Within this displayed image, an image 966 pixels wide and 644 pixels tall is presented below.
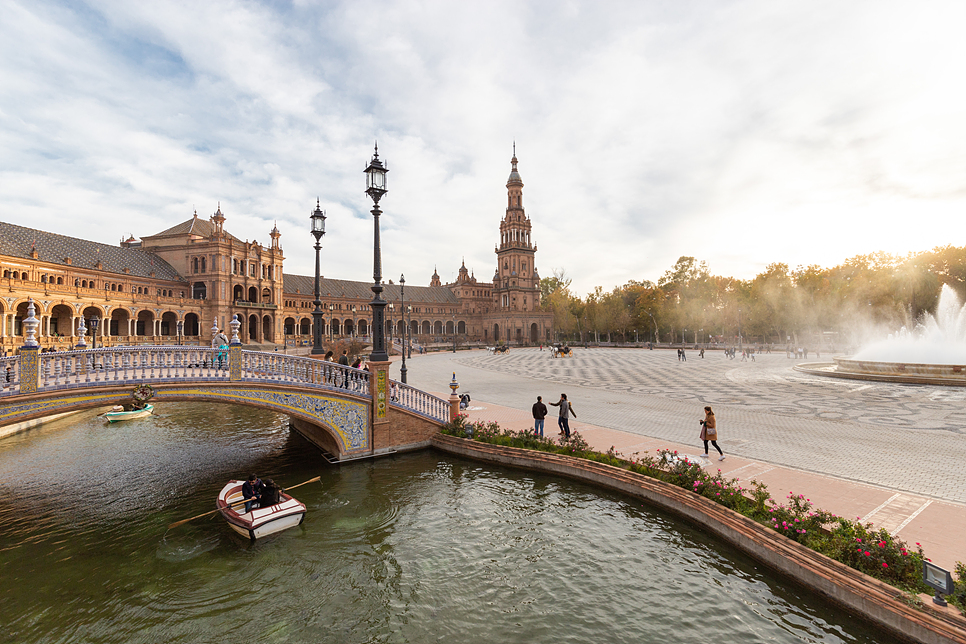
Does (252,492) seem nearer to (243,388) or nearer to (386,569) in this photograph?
(386,569)

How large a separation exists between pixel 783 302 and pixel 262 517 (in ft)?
276

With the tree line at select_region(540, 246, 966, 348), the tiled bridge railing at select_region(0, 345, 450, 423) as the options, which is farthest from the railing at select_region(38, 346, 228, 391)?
the tree line at select_region(540, 246, 966, 348)

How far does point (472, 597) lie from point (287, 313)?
81286 mm

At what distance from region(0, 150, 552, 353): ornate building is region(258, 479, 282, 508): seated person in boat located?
2106cm

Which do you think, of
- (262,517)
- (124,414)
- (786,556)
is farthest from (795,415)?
(124,414)

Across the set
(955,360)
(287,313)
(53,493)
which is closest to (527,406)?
(53,493)

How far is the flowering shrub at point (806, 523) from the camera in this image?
6.03 meters

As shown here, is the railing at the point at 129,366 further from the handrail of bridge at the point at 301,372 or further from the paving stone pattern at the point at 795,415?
the paving stone pattern at the point at 795,415

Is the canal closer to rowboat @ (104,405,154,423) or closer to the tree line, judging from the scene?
rowboat @ (104,405,154,423)

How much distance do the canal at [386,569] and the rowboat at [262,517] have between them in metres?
0.24

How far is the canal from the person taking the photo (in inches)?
250

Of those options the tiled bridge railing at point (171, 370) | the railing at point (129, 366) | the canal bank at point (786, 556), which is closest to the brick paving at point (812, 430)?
the canal bank at point (786, 556)

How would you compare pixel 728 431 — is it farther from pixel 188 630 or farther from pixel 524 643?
pixel 188 630

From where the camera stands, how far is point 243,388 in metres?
12.3
